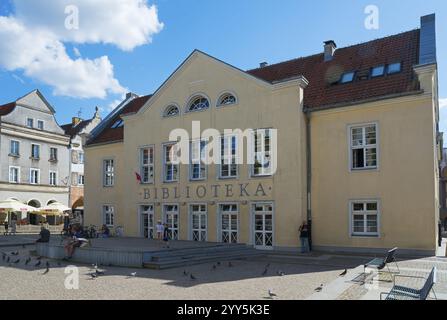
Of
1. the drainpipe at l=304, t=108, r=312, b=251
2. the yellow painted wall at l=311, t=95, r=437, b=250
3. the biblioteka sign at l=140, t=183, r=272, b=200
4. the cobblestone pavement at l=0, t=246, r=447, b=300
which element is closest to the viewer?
the cobblestone pavement at l=0, t=246, r=447, b=300

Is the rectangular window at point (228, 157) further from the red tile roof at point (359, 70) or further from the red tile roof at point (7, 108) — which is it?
the red tile roof at point (7, 108)

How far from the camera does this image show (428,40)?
21938 millimetres

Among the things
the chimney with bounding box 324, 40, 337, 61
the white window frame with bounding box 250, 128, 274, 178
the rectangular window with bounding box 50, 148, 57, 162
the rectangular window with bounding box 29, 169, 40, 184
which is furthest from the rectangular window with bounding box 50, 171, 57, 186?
the chimney with bounding box 324, 40, 337, 61

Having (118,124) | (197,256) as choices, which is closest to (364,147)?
(197,256)

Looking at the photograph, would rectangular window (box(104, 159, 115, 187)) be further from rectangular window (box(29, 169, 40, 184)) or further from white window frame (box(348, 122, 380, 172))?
rectangular window (box(29, 169, 40, 184))

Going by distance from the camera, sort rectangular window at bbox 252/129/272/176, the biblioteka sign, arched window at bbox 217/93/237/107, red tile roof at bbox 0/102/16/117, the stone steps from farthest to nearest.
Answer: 1. red tile roof at bbox 0/102/16/117
2. arched window at bbox 217/93/237/107
3. the biblioteka sign
4. rectangular window at bbox 252/129/272/176
5. the stone steps

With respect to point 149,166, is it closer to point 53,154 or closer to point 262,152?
point 262,152

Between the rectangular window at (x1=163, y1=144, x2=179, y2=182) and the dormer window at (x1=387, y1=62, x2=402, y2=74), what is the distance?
12.6 metres

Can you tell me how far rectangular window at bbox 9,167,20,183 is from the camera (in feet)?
146

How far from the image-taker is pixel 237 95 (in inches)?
950

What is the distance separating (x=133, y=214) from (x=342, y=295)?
19699 mm

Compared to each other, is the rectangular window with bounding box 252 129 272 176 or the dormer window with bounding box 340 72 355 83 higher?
the dormer window with bounding box 340 72 355 83

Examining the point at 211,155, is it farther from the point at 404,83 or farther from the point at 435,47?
the point at 435,47

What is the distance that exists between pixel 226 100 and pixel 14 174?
29983mm
